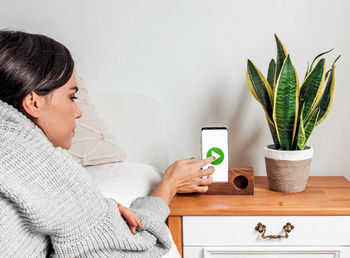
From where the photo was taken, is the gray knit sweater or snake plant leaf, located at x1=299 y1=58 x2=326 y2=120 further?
snake plant leaf, located at x1=299 y1=58 x2=326 y2=120

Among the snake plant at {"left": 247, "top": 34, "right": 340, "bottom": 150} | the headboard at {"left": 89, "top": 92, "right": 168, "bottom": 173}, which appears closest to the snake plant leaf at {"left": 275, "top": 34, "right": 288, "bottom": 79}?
the snake plant at {"left": 247, "top": 34, "right": 340, "bottom": 150}

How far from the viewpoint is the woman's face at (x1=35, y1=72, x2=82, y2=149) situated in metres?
0.90

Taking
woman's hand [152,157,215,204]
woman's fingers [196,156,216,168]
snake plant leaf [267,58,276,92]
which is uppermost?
snake plant leaf [267,58,276,92]

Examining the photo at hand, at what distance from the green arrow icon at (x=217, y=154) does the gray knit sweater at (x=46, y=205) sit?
0.56m

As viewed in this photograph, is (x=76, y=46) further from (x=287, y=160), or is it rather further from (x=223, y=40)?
(x=287, y=160)

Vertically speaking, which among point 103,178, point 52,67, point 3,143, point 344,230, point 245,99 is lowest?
point 344,230

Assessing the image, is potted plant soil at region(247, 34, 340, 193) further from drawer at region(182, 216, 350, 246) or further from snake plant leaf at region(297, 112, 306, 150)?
drawer at region(182, 216, 350, 246)

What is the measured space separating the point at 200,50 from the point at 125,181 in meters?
0.61

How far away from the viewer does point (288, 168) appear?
53.1 inches

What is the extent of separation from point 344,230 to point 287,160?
25cm

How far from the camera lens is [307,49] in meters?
1.59

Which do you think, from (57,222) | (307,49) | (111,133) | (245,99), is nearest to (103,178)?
(111,133)

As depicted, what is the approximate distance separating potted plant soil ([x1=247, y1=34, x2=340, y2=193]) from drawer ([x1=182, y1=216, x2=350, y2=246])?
0.48 ft

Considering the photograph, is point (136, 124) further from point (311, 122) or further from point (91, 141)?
point (311, 122)
